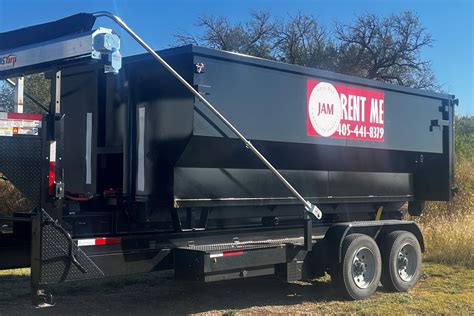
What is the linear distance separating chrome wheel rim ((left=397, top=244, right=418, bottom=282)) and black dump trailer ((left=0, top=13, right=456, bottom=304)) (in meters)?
0.05

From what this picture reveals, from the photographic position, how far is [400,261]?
8.17 metres

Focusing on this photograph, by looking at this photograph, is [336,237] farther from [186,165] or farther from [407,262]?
[186,165]

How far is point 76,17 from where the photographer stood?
207 inches

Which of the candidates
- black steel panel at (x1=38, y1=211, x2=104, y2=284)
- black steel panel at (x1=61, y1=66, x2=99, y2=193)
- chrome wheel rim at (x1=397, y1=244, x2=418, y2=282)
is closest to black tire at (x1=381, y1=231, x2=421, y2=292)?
chrome wheel rim at (x1=397, y1=244, x2=418, y2=282)

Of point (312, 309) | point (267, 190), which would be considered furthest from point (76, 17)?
point (312, 309)

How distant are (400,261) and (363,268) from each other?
2.88 ft

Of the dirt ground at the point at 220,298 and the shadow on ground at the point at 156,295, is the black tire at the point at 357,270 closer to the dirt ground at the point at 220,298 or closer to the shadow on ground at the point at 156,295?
the dirt ground at the point at 220,298

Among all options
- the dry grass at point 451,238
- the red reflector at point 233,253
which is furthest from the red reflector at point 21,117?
the dry grass at point 451,238

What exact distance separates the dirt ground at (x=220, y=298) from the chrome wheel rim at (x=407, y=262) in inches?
10.2

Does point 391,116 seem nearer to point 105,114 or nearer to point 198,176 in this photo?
point 198,176

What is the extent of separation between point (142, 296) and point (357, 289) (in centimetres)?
276

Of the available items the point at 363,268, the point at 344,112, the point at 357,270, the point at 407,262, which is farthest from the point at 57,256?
the point at 407,262

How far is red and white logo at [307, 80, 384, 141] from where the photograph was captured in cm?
Answer: 728

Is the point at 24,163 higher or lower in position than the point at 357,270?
higher
